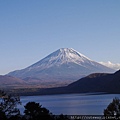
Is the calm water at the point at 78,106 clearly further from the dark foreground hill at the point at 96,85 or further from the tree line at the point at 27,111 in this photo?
the dark foreground hill at the point at 96,85

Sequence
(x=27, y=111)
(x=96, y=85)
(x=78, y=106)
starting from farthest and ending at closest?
(x=96, y=85)
(x=78, y=106)
(x=27, y=111)

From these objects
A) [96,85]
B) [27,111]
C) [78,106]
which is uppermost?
[96,85]

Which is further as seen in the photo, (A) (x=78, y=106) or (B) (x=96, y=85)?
(B) (x=96, y=85)

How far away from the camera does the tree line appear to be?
24531 mm

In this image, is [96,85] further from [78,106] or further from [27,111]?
[27,111]

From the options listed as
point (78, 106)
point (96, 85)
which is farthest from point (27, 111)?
point (96, 85)

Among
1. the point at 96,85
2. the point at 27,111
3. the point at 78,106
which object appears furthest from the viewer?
the point at 96,85

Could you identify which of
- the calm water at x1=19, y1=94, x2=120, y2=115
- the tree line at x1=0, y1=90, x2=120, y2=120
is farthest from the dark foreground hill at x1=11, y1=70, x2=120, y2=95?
the tree line at x1=0, y1=90, x2=120, y2=120

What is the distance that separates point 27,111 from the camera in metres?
27.5

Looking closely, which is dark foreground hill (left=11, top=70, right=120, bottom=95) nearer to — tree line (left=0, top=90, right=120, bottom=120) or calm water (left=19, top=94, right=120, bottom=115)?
calm water (left=19, top=94, right=120, bottom=115)

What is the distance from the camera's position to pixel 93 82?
148 meters

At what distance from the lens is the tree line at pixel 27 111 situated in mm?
24531

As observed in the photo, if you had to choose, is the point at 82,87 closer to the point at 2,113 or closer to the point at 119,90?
the point at 119,90

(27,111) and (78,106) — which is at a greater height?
(78,106)
